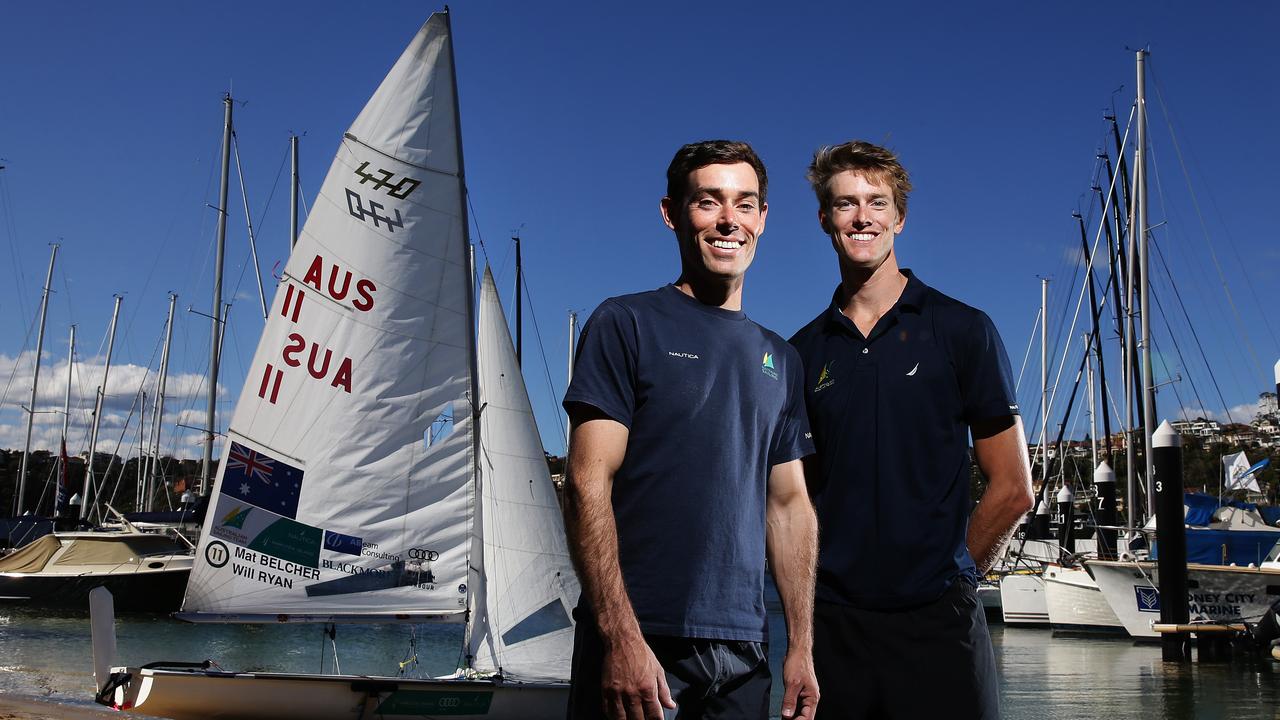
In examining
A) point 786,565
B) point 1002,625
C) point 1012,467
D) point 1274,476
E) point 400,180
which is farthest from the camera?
point 1274,476

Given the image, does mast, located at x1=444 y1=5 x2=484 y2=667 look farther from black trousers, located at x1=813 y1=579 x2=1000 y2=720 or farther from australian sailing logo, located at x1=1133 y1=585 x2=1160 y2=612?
australian sailing logo, located at x1=1133 y1=585 x2=1160 y2=612

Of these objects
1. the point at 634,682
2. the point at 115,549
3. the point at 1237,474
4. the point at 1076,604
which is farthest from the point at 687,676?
the point at 115,549

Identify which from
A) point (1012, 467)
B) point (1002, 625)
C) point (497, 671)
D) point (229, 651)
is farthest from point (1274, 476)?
point (1012, 467)

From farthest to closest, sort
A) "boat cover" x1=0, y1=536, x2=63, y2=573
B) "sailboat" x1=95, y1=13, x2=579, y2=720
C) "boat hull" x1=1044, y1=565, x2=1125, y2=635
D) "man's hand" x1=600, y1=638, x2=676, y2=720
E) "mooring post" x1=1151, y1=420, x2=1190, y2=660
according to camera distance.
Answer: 1. "boat cover" x1=0, y1=536, x2=63, y2=573
2. "boat hull" x1=1044, y1=565, x2=1125, y2=635
3. "mooring post" x1=1151, y1=420, x2=1190, y2=660
4. "sailboat" x1=95, y1=13, x2=579, y2=720
5. "man's hand" x1=600, y1=638, x2=676, y2=720

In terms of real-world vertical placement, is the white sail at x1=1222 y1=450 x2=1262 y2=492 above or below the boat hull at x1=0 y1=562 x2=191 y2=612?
above

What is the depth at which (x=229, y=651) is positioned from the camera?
26.6 meters

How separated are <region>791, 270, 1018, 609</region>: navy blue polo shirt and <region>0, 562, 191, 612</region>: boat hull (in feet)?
111

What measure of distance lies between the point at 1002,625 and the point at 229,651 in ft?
77.2

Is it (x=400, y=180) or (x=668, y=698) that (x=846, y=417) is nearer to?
(x=668, y=698)

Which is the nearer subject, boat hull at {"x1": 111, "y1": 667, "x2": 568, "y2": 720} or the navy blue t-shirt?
the navy blue t-shirt

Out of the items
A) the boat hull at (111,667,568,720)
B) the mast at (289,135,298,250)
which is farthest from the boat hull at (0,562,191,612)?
the boat hull at (111,667,568,720)

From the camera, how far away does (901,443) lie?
270 cm

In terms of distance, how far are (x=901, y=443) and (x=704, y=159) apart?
905mm

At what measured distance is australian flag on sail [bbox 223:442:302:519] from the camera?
34.4ft
